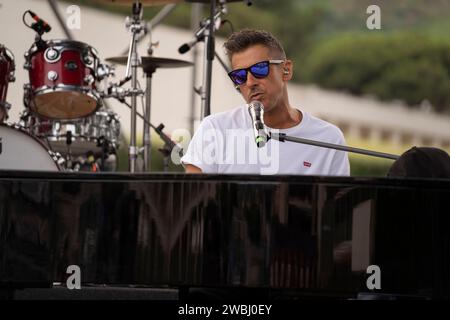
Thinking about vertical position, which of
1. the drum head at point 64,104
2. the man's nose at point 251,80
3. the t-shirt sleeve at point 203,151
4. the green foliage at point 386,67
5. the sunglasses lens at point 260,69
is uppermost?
the green foliage at point 386,67

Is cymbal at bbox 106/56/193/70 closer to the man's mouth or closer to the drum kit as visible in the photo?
the drum kit

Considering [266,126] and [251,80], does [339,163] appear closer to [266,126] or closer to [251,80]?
[266,126]

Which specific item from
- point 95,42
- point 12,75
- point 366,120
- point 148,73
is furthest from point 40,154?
point 366,120

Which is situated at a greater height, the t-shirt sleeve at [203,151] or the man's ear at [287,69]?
the man's ear at [287,69]

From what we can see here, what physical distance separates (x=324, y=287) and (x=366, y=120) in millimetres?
11736

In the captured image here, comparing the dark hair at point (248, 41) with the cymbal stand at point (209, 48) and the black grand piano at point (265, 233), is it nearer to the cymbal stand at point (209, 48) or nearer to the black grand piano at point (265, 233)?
the black grand piano at point (265, 233)

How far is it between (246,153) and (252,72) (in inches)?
15.1

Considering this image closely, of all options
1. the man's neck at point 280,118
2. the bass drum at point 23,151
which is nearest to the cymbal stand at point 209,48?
the bass drum at point 23,151

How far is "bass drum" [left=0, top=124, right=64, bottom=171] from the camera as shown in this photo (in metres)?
5.61

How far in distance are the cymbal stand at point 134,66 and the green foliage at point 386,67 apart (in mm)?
7567

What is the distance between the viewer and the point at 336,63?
15.5 meters

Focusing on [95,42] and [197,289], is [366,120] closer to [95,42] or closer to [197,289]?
[95,42]

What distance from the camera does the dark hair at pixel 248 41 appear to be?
16.0 ft

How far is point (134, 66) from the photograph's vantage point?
738 centimetres
